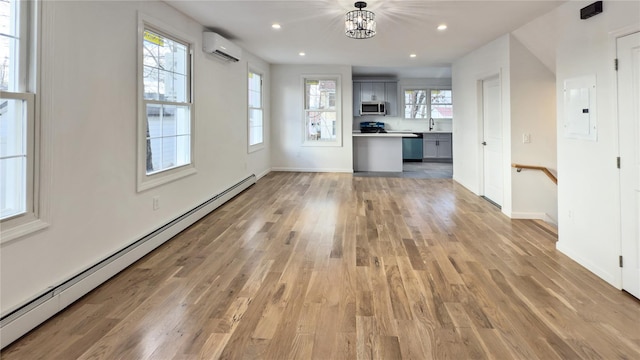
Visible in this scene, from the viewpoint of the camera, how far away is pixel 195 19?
446 centimetres

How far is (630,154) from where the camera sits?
104 inches

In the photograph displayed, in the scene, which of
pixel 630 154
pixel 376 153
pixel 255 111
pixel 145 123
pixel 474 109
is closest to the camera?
pixel 630 154

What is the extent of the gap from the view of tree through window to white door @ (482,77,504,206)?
4343 mm

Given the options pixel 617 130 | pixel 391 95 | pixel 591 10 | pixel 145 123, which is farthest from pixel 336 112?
pixel 617 130

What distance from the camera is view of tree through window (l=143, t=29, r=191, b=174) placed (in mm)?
3684

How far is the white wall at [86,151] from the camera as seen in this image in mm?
2238

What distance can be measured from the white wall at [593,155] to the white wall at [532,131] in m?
1.22

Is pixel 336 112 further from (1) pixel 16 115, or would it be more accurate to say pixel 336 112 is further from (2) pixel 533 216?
(1) pixel 16 115

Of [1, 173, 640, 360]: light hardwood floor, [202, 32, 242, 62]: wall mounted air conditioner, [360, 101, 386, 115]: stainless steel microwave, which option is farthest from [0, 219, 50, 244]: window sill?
[360, 101, 386, 115]: stainless steel microwave

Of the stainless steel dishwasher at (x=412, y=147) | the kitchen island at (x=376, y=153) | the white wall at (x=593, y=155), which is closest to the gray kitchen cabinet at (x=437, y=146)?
the stainless steel dishwasher at (x=412, y=147)

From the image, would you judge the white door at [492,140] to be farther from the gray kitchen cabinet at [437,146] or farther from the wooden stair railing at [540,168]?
the gray kitchen cabinet at [437,146]

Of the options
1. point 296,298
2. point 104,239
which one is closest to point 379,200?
point 296,298

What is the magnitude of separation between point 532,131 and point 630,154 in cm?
229

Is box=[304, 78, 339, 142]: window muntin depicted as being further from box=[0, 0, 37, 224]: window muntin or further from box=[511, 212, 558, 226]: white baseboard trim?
box=[0, 0, 37, 224]: window muntin
